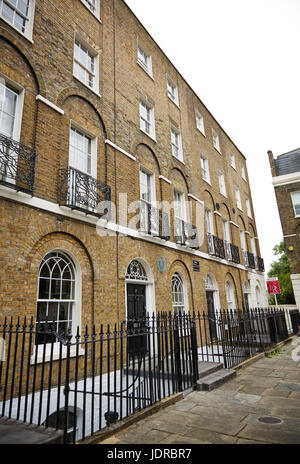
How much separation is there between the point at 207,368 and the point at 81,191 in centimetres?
564

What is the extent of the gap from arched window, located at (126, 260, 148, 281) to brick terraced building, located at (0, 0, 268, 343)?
4 centimetres

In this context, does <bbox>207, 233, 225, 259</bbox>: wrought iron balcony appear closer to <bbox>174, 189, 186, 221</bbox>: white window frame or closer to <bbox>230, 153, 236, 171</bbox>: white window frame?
<bbox>174, 189, 186, 221</bbox>: white window frame

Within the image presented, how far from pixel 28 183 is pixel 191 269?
8367 mm

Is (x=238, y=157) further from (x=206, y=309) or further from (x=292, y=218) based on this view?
(x=206, y=309)

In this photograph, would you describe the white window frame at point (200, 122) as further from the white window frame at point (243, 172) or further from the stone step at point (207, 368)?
the stone step at point (207, 368)

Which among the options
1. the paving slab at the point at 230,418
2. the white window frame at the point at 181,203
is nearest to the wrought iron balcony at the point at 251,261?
the white window frame at the point at 181,203

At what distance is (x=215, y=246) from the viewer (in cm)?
1558

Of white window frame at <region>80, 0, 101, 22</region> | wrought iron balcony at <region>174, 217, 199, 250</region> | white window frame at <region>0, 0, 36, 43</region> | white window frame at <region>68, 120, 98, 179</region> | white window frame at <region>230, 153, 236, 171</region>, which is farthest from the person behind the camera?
white window frame at <region>230, 153, 236, 171</region>

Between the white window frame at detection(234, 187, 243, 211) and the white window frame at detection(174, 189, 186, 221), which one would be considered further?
the white window frame at detection(234, 187, 243, 211)

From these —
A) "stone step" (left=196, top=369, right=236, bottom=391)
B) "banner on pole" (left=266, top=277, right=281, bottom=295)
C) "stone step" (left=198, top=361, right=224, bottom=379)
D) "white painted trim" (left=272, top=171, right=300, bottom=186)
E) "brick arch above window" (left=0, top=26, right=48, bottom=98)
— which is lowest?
"stone step" (left=196, top=369, right=236, bottom=391)

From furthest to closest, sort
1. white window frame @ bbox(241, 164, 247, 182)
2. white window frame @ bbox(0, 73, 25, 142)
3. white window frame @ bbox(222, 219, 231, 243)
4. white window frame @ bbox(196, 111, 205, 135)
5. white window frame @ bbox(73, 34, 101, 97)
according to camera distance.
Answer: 1. white window frame @ bbox(241, 164, 247, 182)
2. white window frame @ bbox(222, 219, 231, 243)
3. white window frame @ bbox(196, 111, 205, 135)
4. white window frame @ bbox(73, 34, 101, 97)
5. white window frame @ bbox(0, 73, 25, 142)

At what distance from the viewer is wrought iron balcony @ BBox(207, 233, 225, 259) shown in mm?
15141

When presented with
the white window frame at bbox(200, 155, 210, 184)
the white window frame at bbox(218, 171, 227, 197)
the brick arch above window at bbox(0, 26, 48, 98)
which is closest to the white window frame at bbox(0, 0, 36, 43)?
the brick arch above window at bbox(0, 26, 48, 98)
